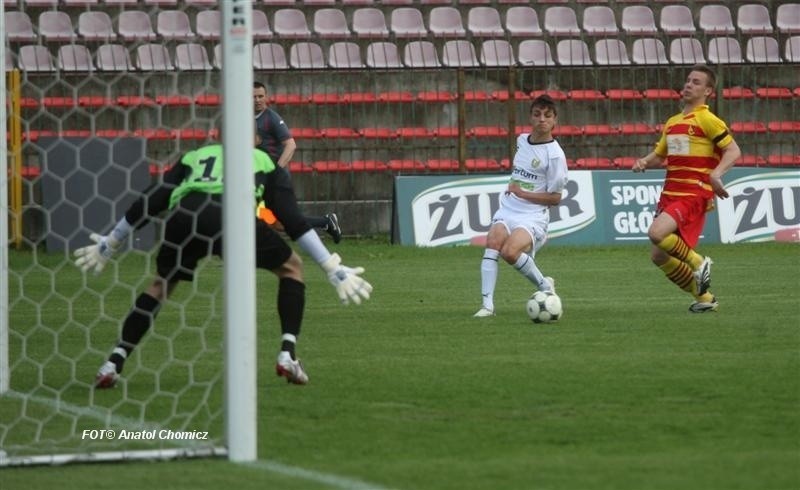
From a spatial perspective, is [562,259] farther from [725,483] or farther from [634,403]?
[725,483]

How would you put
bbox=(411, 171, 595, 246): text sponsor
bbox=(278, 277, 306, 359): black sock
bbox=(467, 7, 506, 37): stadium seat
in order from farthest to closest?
bbox=(467, 7, 506, 37): stadium seat < bbox=(411, 171, 595, 246): text sponsor < bbox=(278, 277, 306, 359): black sock

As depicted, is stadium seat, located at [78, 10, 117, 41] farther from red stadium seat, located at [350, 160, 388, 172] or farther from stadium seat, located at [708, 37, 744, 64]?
stadium seat, located at [708, 37, 744, 64]

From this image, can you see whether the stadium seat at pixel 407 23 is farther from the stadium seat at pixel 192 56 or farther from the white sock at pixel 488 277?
the white sock at pixel 488 277

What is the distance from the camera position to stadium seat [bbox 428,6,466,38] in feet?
82.3

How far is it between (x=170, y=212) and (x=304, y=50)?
1627cm

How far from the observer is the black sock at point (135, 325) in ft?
27.2

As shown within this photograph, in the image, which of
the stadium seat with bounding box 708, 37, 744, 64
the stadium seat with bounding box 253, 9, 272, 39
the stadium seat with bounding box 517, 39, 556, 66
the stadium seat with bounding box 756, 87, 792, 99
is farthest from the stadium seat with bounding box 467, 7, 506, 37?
the stadium seat with bounding box 756, 87, 792, 99

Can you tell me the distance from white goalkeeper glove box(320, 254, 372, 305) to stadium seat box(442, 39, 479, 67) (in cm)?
1707

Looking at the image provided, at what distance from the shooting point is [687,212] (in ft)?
41.6

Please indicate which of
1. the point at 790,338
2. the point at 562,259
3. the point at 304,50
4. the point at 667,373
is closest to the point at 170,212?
the point at 667,373

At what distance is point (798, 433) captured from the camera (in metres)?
6.64

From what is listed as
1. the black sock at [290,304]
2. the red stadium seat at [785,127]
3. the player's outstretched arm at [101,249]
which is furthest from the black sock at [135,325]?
the red stadium seat at [785,127]

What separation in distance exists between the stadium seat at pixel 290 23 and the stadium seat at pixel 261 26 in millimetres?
128

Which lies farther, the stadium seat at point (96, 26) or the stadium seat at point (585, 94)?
the stadium seat at point (585, 94)
